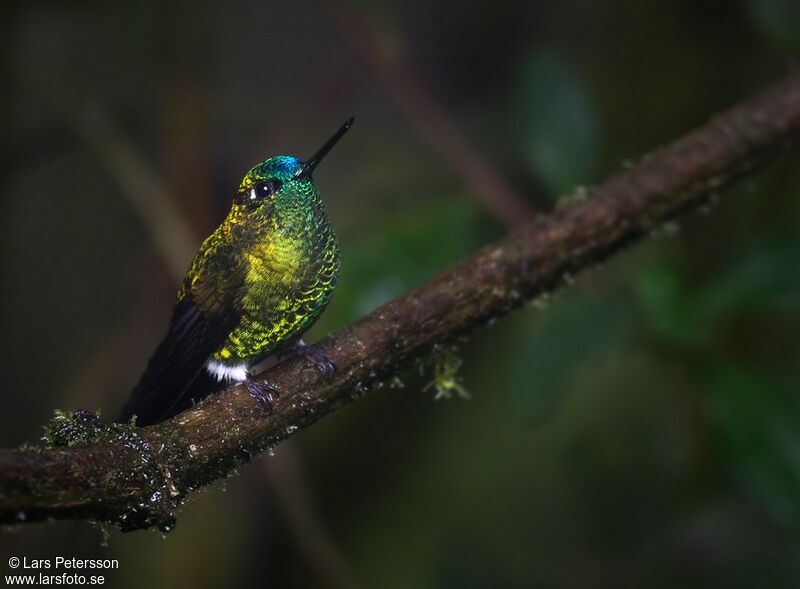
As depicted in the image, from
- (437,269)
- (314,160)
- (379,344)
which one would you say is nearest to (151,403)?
(379,344)

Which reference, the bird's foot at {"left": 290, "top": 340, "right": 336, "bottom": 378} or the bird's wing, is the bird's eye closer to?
the bird's wing

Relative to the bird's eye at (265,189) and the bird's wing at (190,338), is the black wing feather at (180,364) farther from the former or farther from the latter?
the bird's eye at (265,189)

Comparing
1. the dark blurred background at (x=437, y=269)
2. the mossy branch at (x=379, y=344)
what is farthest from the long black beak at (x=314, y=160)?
the dark blurred background at (x=437, y=269)

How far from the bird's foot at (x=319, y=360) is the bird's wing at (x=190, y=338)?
17 cm

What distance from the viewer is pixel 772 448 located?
2545 millimetres

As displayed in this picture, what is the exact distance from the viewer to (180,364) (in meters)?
1.93

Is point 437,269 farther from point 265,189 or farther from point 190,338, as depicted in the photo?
point 190,338

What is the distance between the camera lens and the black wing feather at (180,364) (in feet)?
6.19

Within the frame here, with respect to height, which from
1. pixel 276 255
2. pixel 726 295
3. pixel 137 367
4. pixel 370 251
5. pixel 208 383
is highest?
pixel 137 367

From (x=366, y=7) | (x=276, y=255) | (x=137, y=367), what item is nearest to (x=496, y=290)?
(x=276, y=255)

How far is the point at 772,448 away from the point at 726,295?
44 centimetres

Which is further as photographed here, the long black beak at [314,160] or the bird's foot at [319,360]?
the bird's foot at [319,360]

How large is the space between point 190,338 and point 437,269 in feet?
3.69

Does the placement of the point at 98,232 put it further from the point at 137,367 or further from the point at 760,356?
the point at 760,356
